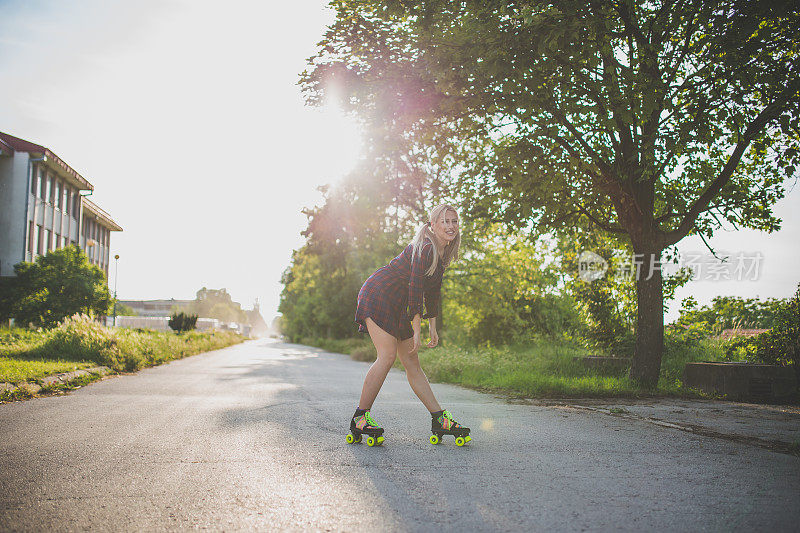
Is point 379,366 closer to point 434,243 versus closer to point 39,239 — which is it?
point 434,243

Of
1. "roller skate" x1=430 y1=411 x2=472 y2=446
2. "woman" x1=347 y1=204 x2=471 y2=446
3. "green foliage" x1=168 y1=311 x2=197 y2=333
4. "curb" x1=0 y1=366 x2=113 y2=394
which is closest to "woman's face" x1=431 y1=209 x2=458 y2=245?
"woman" x1=347 y1=204 x2=471 y2=446

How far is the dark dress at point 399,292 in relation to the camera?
4407mm

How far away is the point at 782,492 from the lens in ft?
10.2

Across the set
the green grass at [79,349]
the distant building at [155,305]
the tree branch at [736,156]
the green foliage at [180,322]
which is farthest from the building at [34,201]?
the distant building at [155,305]

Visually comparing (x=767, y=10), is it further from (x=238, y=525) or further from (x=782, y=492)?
(x=238, y=525)

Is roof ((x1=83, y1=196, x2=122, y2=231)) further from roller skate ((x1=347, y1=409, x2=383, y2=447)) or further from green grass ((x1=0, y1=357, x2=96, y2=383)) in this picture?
roller skate ((x1=347, y1=409, x2=383, y2=447))

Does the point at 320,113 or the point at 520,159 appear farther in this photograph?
the point at 320,113

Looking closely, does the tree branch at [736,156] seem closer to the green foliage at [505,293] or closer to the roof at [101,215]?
the green foliage at [505,293]

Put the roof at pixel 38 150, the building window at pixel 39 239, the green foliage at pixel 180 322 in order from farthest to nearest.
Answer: the building window at pixel 39 239, the green foliage at pixel 180 322, the roof at pixel 38 150

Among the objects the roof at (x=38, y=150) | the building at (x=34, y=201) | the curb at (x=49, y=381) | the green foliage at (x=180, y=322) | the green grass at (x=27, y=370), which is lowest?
the green foliage at (x=180, y=322)

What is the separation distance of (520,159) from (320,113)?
13.4 ft

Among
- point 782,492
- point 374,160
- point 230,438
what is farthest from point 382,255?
point 782,492

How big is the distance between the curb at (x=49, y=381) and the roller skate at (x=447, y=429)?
5.50 meters

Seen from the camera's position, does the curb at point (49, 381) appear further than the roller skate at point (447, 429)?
Yes
